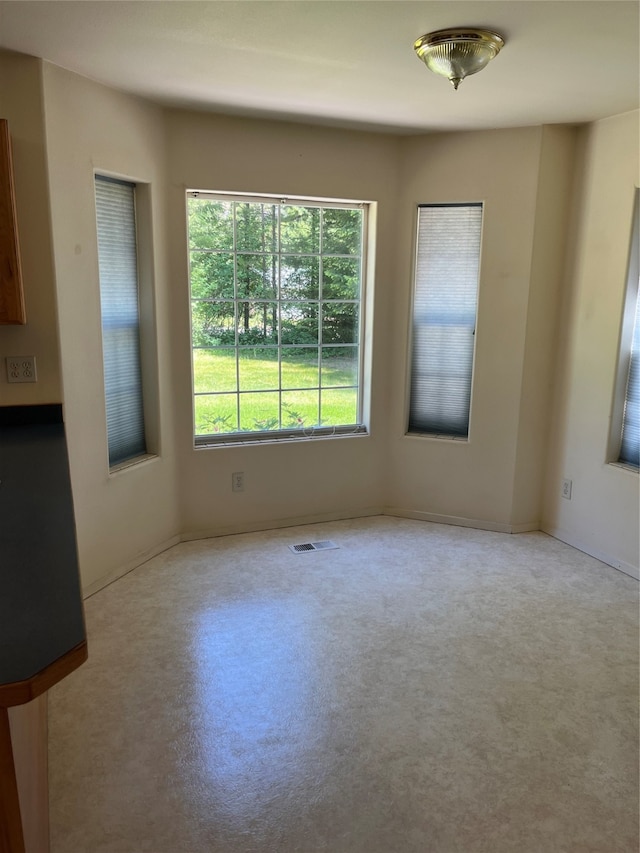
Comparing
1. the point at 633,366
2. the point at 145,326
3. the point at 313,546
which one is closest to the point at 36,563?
the point at 145,326

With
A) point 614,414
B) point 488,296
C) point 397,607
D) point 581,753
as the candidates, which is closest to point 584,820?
point 581,753

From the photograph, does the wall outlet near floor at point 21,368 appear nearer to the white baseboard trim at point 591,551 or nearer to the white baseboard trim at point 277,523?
the white baseboard trim at point 277,523

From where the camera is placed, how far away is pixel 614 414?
3209mm

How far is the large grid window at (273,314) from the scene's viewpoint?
3385 mm

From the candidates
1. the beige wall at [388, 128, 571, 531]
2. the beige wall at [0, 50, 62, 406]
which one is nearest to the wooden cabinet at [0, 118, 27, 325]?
the beige wall at [0, 50, 62, 406]

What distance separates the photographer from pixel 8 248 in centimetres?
213

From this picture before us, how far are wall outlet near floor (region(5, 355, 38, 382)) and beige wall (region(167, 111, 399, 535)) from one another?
0.96m

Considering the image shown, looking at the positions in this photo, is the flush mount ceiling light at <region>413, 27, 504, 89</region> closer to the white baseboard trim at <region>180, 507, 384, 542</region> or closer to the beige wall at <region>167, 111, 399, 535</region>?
the beige wall at <region>167, 111, 399, 535</region>

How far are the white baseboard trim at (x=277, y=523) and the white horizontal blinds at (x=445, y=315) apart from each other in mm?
734

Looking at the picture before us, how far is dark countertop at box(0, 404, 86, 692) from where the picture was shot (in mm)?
880

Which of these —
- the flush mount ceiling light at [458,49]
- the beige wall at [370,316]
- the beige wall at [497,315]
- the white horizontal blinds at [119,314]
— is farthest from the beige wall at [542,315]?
the white horizontal blinds at [119,314]

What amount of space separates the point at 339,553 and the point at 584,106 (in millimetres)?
2706

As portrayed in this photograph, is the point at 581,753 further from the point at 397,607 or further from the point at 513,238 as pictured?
the point at 513,238

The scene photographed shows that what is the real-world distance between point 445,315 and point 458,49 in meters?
1.80
